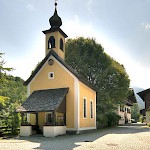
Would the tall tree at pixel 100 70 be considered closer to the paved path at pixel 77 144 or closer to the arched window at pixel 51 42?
the arched window at pixel 51 42

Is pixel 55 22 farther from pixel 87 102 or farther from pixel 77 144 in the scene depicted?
pixel 77 144

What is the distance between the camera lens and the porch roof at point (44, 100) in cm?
2141

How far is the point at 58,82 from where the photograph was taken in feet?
82.5

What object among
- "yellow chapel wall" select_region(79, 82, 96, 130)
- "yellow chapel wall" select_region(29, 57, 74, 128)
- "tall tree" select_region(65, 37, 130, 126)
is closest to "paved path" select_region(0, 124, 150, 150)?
"yellow chapel wall" select_region(29, 57, 74, 128)

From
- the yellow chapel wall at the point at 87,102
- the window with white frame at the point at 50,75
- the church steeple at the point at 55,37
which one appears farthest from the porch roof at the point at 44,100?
the church steeple at the point at 55,37

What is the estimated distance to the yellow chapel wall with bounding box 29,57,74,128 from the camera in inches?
949

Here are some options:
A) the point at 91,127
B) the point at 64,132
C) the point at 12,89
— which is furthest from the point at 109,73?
the point at 12,89

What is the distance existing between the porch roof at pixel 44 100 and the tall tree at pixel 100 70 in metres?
13.7

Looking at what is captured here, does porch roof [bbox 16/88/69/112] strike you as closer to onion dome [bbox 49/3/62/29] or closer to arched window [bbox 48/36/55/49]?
arched window [bbox 48/36/55/49]

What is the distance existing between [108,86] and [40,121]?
15.5 meters

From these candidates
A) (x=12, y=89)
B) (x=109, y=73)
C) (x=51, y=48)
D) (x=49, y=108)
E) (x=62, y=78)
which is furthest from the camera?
(x=12, y=89)

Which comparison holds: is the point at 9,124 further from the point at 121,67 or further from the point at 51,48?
the point at 121,67

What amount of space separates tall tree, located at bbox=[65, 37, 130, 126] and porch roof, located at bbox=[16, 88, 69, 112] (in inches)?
539

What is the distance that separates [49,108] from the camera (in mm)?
20922
